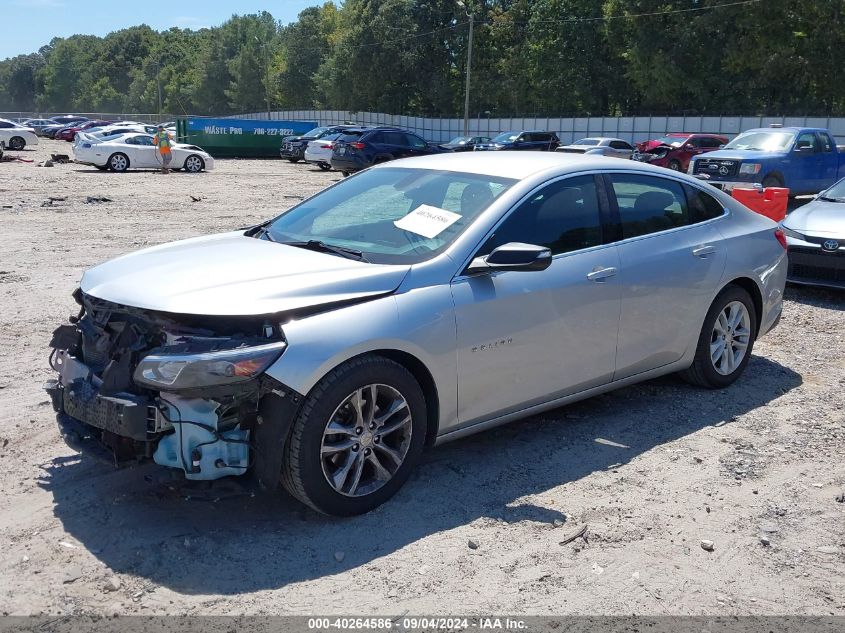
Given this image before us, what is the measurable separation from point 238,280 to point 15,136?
43324 mm

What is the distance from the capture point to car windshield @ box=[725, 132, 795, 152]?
1705cm

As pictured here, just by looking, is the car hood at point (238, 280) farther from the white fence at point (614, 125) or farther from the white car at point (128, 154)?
the white fence at point (614, 125)

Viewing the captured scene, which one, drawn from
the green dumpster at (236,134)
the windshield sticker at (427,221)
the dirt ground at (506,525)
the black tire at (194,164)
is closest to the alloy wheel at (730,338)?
the dirt ground at (506,525)

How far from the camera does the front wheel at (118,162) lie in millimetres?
28948

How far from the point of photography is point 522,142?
35.5m

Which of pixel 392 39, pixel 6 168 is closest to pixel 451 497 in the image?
pixel 6 168

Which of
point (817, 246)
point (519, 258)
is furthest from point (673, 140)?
point (519, 258)

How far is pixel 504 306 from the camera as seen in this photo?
4.45 m

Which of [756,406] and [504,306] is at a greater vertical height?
[504,306]

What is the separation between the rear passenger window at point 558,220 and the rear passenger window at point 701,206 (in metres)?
1.04

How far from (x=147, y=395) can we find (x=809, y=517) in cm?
329

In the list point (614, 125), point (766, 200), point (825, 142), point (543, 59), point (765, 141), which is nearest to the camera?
point (766, 200)

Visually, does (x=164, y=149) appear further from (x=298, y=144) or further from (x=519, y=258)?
(x=519, y=258)

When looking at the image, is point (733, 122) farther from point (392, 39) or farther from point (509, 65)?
point (392, 39)
